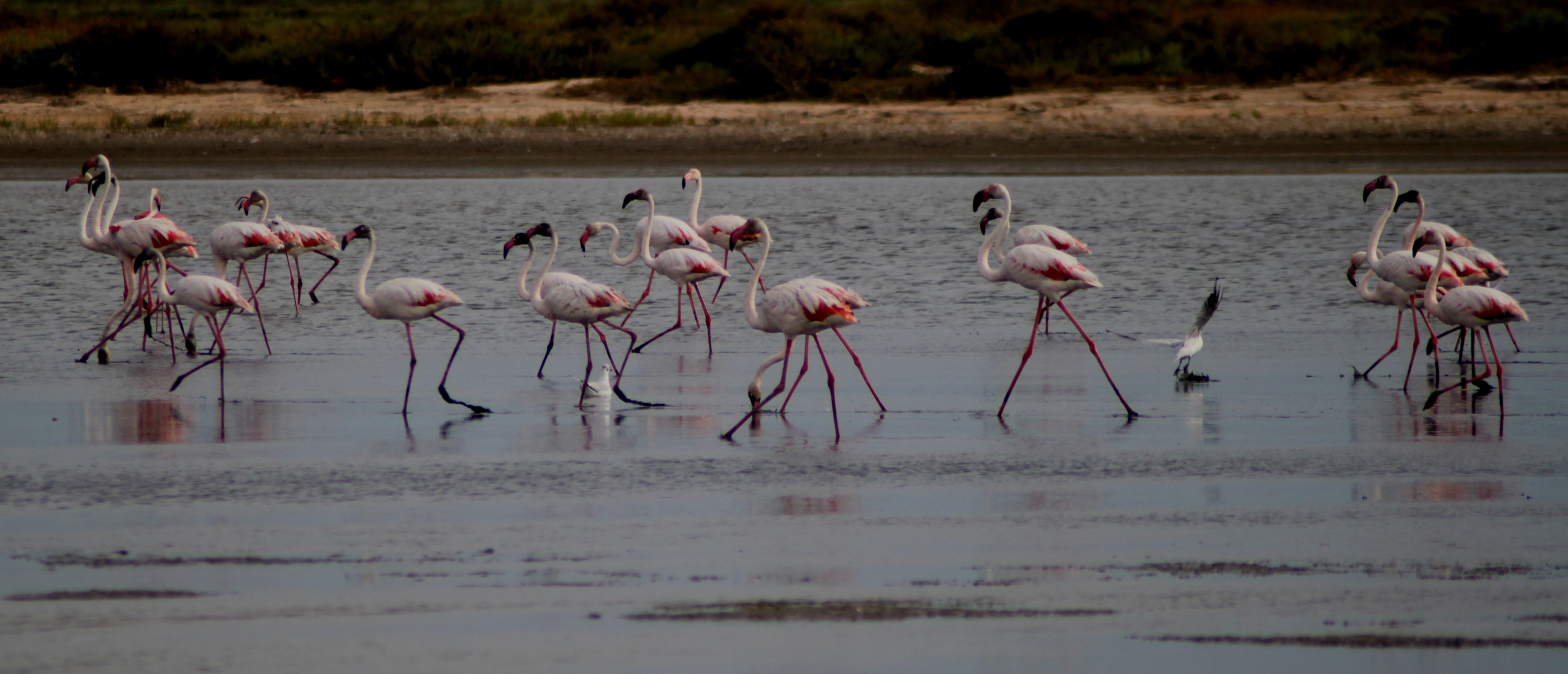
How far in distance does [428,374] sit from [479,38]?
23661 millimetres

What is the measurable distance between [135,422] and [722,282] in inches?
210

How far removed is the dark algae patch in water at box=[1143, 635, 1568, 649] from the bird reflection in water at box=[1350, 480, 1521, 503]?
71.9 inches

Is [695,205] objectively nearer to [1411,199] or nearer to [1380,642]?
[1411,199]

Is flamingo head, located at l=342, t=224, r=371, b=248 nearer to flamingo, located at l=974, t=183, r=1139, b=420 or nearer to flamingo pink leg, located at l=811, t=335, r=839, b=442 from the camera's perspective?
flamingo pink leg, located at l=811, t=335, r=839, b=442

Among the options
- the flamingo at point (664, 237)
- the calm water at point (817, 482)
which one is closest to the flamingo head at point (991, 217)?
the calm water at point (817, 482)

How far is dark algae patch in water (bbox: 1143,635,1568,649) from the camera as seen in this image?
4867 millimetres

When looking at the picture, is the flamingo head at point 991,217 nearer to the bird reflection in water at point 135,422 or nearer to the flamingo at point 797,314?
the flamingo at point 797,314

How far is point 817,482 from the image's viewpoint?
716cm

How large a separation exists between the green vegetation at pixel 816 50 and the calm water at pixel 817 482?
54.0 feet

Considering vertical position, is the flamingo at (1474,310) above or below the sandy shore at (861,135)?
below

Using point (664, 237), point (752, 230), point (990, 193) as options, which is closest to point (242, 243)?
point (664, 237)

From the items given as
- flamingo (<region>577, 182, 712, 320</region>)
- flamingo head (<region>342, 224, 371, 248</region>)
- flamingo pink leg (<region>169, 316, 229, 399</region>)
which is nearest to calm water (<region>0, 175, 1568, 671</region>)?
flamingo pink leg (<region>169, 316, 229, 399</region>)

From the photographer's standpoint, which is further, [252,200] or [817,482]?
[252,200]

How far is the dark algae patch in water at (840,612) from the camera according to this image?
5152 mm
